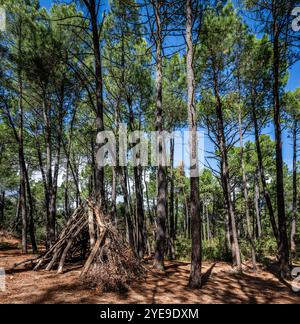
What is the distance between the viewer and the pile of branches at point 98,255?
12.2 ft

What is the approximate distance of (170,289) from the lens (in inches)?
162

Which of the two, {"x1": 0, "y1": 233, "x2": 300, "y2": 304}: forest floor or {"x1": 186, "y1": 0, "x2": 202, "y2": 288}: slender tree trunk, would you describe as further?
{"x1": 186, "y1": 0, "x2": 202, "y2": 288}: slender tree trunk

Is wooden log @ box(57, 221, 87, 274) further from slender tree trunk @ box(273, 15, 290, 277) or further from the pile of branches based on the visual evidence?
slender tree trunk @ box(273, 15, 290, 277)

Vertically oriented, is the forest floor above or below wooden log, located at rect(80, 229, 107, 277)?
below

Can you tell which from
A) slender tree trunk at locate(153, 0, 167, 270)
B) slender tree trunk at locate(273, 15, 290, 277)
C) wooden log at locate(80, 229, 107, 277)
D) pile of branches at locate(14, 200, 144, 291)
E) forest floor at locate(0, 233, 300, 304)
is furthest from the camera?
slender tree trunk at locate(273, 15, 290, 277)

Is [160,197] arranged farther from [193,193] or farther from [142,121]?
[142,121]

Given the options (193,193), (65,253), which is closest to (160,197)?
(193,193)

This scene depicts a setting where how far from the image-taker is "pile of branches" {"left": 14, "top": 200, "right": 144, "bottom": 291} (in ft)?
12.2

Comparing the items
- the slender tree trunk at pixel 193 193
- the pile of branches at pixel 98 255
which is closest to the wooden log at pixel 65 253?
the pile of branches at pixel 98 255

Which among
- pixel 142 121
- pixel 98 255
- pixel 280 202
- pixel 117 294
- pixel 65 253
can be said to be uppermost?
pixel 142 121

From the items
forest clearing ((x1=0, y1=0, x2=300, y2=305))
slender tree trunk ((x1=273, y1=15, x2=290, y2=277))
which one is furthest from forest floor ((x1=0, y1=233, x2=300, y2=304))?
slender tree trunk ((x1=273, y1=15, x2=290, y2=277))

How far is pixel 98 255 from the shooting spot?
4.17 meters

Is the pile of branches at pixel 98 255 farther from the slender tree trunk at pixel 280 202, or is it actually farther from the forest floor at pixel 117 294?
the slender tree trunk at pixel 280 202

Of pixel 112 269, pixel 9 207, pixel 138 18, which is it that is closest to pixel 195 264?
pixel 112 269
